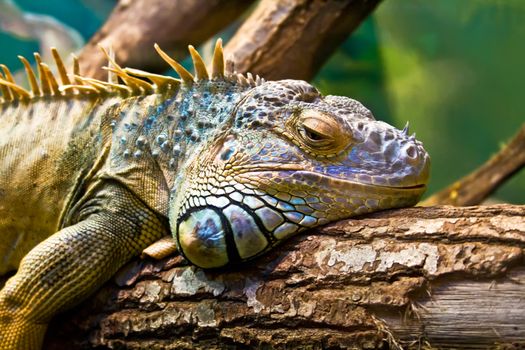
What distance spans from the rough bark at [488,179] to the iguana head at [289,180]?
3.54 metres

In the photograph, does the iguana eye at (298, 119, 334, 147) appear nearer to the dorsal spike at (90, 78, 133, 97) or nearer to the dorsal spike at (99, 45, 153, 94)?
the dorsal spike at (99, 45, 153, 94)

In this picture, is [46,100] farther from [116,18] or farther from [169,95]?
[116,18]

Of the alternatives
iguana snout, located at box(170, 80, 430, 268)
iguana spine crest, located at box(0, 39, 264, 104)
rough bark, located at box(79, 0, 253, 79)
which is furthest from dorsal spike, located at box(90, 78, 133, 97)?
rough bark, located at box(79, 0, 253, 79)

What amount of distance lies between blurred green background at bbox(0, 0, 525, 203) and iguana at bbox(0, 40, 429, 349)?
15.4ft

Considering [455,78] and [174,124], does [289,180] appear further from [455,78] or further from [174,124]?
[455,78]

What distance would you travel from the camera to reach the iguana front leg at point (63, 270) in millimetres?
2600

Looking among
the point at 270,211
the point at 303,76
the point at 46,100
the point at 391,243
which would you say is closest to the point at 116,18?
the point at 303,76

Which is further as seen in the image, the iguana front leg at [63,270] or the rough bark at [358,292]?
the iguana front leg at [63,270]

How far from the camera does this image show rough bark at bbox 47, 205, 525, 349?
199cm

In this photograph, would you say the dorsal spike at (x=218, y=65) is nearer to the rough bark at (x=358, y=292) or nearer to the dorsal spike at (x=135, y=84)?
the dorsal spike at (x=135, y=84)

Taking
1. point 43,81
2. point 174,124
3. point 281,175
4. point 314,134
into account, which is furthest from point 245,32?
point 281,175

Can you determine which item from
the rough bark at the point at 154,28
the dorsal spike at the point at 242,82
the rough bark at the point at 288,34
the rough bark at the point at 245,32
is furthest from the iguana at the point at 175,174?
the rough bark at the point at 154,28

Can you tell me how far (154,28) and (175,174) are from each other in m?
3.39

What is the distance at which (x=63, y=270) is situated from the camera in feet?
8.56
